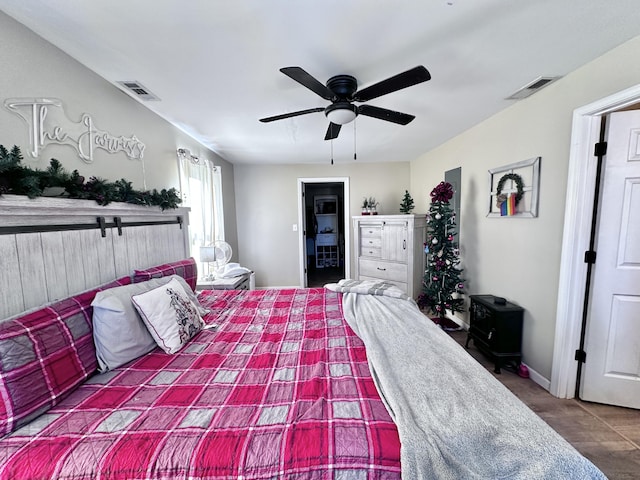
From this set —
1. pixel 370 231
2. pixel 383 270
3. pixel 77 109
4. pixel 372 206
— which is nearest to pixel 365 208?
pixel 372 206

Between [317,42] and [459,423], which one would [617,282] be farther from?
[317,42]

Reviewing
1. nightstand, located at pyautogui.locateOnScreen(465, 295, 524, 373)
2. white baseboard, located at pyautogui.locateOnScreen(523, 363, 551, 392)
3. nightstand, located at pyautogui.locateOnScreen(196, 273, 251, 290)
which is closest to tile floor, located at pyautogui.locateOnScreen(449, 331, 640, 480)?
white baseboard, located at pyautogui.locateOnScreen(523, 363, 551, 392)

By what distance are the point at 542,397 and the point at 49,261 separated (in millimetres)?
3389

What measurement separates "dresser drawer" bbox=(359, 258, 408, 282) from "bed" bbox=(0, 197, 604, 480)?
2387 millimetres

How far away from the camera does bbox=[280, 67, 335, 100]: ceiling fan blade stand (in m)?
1.37

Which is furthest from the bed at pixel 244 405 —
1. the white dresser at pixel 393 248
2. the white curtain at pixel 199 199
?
the white dresser at pixel 393 248

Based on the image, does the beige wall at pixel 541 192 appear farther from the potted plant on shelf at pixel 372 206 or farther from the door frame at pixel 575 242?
the potted plant on shelf at pixel 372 206

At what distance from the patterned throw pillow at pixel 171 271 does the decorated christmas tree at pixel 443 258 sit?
2.68m

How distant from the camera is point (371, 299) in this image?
2123 millimetres

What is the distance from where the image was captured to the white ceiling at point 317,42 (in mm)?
1255

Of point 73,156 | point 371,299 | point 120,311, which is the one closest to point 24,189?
point 73,156

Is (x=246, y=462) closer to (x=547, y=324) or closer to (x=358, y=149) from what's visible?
(x=547, y=324)

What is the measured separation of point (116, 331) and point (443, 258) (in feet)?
10.2

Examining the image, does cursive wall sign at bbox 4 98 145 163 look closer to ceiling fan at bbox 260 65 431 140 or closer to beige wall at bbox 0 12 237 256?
beige wall at bbox 0 12 237 256
